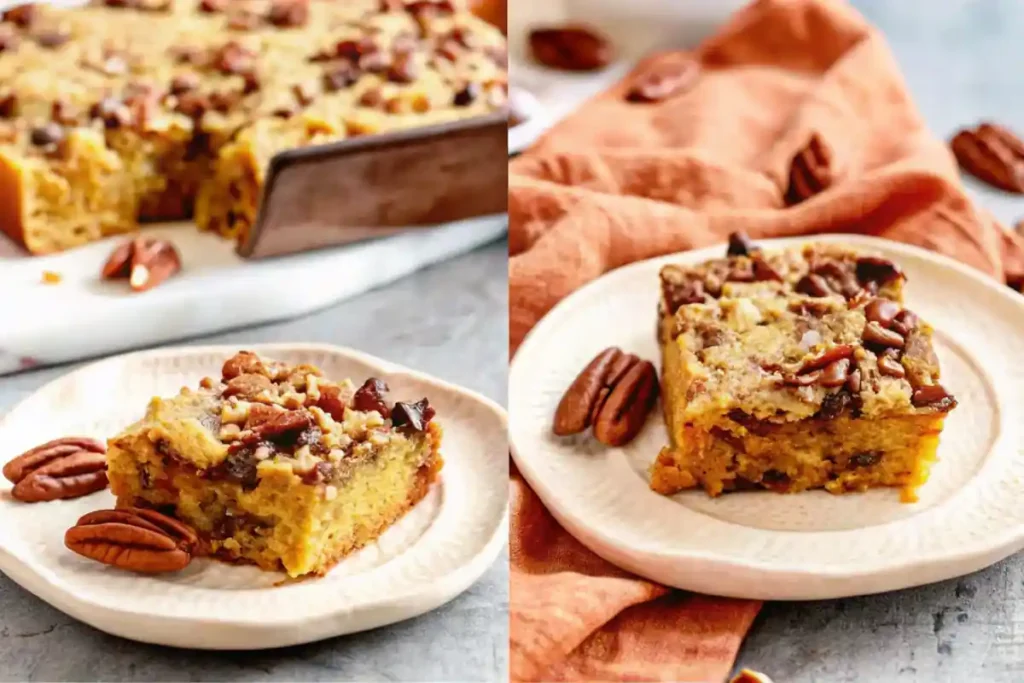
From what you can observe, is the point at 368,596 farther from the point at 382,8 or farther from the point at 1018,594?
the point at 382,8

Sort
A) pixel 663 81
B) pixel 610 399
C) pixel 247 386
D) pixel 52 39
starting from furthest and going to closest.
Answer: pixel 663 81 < pixel 52 39 < pixel 610 399 < pixel 247 386

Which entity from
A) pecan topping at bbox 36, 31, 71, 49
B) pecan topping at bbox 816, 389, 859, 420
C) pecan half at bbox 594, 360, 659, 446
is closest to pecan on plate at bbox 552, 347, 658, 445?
pecan half at bbox 594, 360, 659, 446

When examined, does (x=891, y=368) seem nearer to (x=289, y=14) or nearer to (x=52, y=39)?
(x=289, y=14)

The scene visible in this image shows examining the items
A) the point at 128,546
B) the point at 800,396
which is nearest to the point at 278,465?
the point at 128,546

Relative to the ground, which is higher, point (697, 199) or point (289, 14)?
point (289, 14)

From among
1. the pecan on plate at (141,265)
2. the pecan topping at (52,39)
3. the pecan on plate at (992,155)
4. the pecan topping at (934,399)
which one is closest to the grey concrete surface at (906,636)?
the pecan topping at (934,399)
